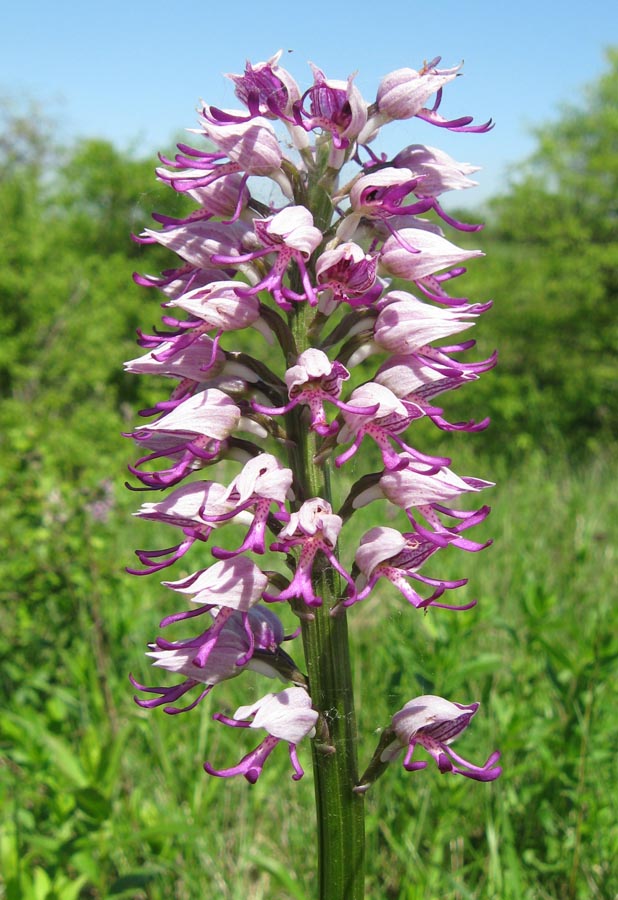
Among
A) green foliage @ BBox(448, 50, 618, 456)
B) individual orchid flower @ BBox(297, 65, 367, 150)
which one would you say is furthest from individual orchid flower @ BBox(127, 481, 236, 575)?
green foliage @ BBox(448, 50, 618, 456)

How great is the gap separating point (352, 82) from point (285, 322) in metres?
0.51

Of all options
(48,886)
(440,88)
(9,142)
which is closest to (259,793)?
(48,886)

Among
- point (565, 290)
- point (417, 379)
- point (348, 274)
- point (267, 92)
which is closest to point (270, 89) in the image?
point (267, 92)

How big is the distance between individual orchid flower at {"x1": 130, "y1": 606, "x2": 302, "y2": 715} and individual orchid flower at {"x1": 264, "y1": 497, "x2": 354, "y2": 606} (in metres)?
0.25

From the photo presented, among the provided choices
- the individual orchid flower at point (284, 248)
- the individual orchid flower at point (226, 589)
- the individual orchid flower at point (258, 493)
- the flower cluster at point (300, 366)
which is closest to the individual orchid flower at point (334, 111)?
the flower cluster at point (300, 366)

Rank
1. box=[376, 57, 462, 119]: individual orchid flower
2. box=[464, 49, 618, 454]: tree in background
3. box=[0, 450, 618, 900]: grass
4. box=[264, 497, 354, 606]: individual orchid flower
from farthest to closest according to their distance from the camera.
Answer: box=[464, 49, 618, 454]: tree in background, box=[0, 450, 618, 900]: grass, box=[376, 57, 462, 119]: individual orchid flower, box=[264, 497, 354, 606]: individual orchid flower

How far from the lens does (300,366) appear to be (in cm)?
160

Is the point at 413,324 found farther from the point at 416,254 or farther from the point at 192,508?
the point at 192,508

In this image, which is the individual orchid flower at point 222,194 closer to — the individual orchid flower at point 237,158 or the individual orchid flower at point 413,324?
the individual orchid flower at point 237,158

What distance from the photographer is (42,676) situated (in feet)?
11.7

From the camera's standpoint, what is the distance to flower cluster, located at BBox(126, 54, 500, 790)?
163cm

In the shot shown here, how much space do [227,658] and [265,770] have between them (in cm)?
170

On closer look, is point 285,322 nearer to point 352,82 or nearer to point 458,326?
point 458,326

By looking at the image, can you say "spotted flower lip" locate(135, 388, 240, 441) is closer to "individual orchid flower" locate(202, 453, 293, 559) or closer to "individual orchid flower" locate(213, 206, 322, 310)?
"individual orchid flower" locate(202, 453, 293, 559)
